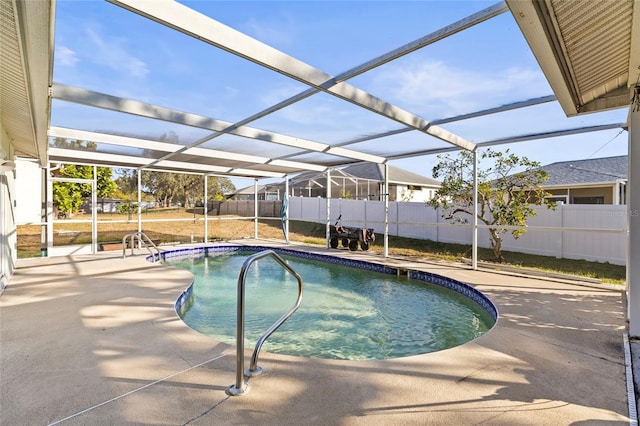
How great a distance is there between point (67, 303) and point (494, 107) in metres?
7.15

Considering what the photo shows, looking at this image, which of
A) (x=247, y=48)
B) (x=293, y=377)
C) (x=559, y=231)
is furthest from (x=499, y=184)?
(x=293, y=377)

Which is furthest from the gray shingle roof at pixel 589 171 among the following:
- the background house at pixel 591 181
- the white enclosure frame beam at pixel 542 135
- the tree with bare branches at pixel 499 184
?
the white enclosure frame beam at pixel 542 135

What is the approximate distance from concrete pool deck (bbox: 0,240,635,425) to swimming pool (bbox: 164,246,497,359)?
2.19ft

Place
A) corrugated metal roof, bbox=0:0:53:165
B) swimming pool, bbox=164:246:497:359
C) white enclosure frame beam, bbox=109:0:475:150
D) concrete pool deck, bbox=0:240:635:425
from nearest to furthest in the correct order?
corrugated metal roof, bbox=0:0:53:165
concrete pool deck, bbox=0:240:635:425
white enclosure frame beam, bbox=109:0:475:150
swimming pool, bbox=164:246:497:359

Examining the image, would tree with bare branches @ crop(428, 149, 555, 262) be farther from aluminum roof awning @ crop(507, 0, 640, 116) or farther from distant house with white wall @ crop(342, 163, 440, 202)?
distant house with white wall @ crop(342, 163, 440, 202)

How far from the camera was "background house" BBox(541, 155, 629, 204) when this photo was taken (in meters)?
10.9

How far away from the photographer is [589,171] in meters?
12.2

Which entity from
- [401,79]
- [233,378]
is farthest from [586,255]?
[233,378]

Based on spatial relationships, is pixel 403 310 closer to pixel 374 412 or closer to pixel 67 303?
pixel 374 412

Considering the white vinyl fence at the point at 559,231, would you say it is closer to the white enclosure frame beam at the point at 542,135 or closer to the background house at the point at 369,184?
the white enclosure frame beam at the point at 542,135

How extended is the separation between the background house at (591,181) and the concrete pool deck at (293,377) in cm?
858

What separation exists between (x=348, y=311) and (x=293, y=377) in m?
3.17

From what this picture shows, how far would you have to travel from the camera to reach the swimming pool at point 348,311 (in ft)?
14.4

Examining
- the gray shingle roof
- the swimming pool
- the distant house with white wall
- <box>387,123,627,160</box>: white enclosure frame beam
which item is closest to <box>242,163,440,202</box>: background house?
the distant house with white wall
